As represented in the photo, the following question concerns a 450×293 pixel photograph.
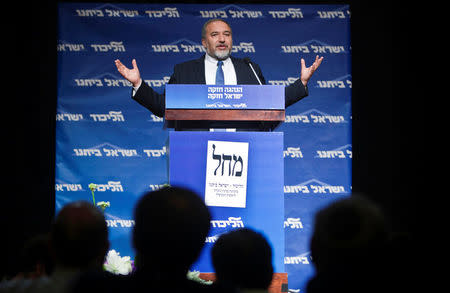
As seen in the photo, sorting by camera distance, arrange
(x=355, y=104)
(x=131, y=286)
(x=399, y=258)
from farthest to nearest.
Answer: (x=355, y=104)
(x=399, y=258)
(x=131, y=286)

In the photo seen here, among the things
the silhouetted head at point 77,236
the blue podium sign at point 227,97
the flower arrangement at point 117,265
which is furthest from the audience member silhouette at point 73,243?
the blue podium sign at point 227,97

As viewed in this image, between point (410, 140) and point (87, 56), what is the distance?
3.08 m

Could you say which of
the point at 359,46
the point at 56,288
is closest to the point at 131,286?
the point at 56,288

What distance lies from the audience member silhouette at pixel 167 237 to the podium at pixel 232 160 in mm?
1359

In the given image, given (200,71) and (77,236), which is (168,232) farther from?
(200,71)

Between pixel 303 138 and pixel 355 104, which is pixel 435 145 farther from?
pixel 303 138

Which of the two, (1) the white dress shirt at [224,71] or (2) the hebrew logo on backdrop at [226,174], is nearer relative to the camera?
(2) the hebrew logo on backdrop at [226,174]

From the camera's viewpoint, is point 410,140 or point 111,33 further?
point 111,33

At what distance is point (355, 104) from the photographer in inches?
196

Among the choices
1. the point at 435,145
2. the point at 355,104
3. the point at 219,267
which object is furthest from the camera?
the point at 355,104

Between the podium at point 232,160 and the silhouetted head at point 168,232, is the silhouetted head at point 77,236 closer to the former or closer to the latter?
the silhouetted head at point 168,232

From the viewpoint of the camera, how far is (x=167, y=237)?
53.5 inches

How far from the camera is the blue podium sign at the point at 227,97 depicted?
2850 mm

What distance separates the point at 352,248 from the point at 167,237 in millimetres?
477
